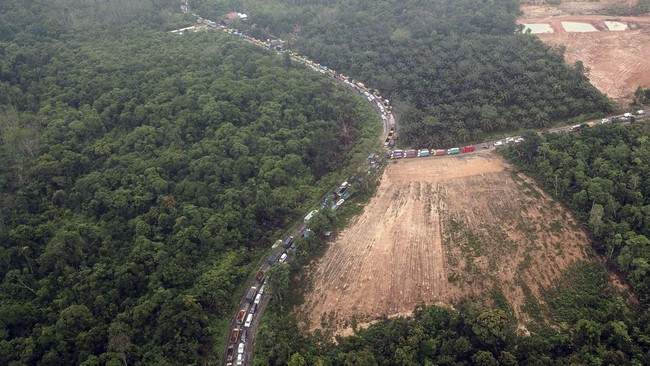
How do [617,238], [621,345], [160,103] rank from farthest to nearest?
A: [160,103]
[617,238]
[621,345]

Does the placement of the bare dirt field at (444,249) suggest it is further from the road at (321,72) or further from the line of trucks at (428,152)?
the road at (321,72)

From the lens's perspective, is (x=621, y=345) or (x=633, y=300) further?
(x=633, y=300)

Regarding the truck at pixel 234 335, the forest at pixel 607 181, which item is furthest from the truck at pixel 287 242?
A: the forest at pixel 607 181

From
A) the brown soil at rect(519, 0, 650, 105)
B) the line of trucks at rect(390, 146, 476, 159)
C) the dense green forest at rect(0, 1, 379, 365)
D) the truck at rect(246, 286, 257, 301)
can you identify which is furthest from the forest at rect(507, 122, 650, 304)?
the truck at rect(246, 286, 257, 301)

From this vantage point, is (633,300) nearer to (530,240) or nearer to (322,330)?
(530,240)

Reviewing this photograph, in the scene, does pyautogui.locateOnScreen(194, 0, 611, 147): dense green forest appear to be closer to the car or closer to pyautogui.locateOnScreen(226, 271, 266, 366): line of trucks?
pyautogui.locateOnScreen(226, 271, 266, 366): line of trucks

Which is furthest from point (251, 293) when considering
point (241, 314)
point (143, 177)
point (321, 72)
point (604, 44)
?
point (604, 44)

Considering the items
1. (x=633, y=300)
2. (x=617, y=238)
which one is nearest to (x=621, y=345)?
(x=633, y=300)

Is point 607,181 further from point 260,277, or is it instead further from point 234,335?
point 234,335
